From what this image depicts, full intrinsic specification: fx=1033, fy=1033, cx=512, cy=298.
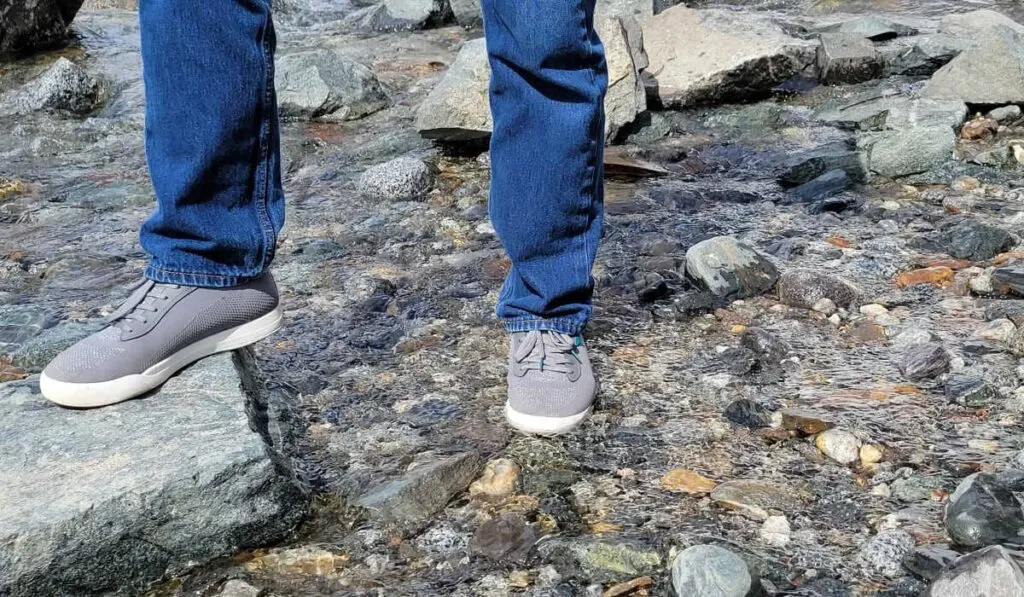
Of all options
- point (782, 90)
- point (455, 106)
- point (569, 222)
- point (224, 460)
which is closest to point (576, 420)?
point (569, 222)

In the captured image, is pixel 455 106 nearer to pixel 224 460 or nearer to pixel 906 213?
pixel 906 213

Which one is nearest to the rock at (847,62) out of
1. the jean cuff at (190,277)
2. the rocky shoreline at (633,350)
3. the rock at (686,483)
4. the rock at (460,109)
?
the rocky shoreline at (633,350)

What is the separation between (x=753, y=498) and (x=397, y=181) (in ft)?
6.63

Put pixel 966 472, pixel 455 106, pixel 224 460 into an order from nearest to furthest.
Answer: pixel 224 460, pixel 966 472, pixel 455 106

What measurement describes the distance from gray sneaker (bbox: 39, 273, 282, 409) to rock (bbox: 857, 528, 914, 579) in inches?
46.5

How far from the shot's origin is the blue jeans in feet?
5.67

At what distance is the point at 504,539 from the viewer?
5.62ft

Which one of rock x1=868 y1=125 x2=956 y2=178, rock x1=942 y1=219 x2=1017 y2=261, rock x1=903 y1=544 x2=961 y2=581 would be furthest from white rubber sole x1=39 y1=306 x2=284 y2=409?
rock x1=868 y1=125 x2=956 y2=178

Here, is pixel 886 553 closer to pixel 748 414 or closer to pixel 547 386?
pixel 748 414

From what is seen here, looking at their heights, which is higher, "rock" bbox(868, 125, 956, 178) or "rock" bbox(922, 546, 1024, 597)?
"rock" bbox(922, 546, 1024, 597)

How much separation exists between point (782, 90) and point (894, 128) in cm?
82

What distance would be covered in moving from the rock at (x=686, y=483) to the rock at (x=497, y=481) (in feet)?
0.90

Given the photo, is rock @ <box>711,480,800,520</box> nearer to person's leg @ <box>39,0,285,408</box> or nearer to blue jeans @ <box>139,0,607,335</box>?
blue jeans @ <box>139,0,607,335</box>

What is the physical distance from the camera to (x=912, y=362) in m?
2.18
